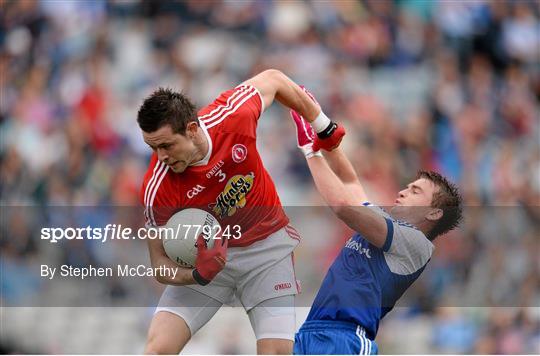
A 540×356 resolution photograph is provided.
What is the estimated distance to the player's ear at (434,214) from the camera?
7180 mm

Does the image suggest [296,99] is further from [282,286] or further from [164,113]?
[282,286]

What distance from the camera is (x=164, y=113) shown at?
679cm

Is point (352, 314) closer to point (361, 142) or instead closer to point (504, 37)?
point (361, 142)

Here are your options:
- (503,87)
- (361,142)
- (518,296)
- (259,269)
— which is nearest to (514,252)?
(518,296)

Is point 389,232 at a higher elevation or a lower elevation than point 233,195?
lower

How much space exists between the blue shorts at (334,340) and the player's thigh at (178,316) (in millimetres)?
671

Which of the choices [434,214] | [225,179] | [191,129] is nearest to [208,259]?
[225,179]

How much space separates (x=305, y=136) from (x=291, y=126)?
5.61m

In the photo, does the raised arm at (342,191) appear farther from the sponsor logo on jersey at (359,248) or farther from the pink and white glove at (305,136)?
the sponsor logo on jersey at (359,248)

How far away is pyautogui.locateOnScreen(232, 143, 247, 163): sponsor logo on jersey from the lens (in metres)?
7.12

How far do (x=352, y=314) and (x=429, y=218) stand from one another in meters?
0.76

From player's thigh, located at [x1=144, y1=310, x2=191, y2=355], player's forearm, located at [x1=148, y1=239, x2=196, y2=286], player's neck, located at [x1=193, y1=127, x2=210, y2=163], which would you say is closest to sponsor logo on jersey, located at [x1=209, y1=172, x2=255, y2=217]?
player's neck, located at [x1=193, y1=127, x2=210, y2=163]

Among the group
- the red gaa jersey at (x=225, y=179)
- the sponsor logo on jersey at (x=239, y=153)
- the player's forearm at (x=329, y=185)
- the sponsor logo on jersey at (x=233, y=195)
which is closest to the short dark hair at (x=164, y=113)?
the red gaa jersey at (x=225, y=179)

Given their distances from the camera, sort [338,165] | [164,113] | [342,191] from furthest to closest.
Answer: [338,165] < [342,191] < [164,113]
